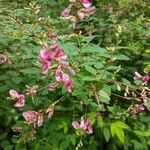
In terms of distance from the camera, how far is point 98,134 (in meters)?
3.09

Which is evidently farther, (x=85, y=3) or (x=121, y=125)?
(x=121, y=125)

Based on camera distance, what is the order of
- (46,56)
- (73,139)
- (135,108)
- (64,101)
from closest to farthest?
(46,56) → (135,108) → (73,139) → (64,101)

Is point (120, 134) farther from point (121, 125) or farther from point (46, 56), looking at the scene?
point (46, 56)

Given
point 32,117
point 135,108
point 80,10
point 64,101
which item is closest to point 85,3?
point 80,10

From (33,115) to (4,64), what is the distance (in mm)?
918

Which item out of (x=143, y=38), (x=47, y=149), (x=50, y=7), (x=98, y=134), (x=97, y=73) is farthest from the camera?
(x=50, y=7)

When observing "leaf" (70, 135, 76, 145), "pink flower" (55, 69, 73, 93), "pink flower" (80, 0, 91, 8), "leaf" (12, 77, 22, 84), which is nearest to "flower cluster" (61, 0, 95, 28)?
"pink flower" (80, 0, 91, 8)

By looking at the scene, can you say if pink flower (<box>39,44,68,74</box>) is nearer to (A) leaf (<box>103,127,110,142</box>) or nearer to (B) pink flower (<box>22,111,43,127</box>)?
(B) pink flower (<box>22,111,43,127</box>)

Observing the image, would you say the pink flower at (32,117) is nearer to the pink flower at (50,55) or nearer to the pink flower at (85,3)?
the pink flower at (50,55)

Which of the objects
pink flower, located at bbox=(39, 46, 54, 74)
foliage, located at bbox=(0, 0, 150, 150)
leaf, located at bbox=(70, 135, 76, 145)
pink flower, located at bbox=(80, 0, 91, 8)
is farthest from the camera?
leaf, located at bbox=(70, 135, 76, 145)

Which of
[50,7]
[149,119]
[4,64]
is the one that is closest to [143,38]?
[149,119]

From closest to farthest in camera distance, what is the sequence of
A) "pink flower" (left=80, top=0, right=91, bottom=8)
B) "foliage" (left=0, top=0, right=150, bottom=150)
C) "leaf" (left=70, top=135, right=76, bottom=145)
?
"pink flower" (left=80, top=0, right=91, bottom=8) < "foliage" (left=0, top=0, right=150, bottom=150) < "leaf" (left=70, top=135, right=76, bottom=145)

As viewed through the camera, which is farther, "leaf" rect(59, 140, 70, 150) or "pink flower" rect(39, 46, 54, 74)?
"leaf" rect(59, 140, 70, 150)

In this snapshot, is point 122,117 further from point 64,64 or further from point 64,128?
point 64,64
